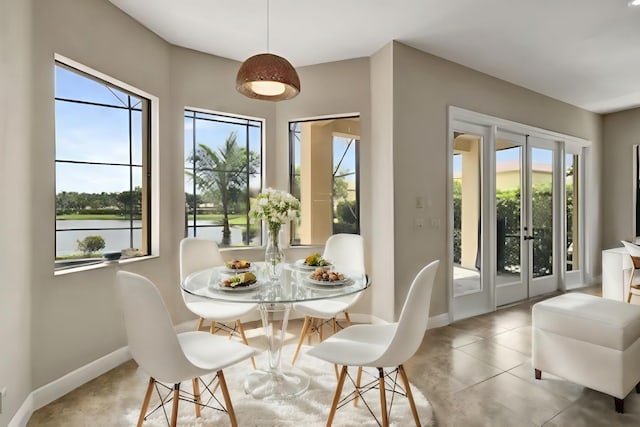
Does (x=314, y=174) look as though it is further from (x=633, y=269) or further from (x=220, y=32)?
(x=633, y=269)

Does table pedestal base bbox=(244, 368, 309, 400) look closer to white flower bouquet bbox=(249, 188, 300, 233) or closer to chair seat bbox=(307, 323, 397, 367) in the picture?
chair seat bbox=(307, 323, 397, 367)

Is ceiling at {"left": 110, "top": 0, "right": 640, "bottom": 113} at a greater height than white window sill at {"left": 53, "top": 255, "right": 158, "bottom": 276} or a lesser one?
greater

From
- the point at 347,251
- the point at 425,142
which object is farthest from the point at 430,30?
the point at 347,251

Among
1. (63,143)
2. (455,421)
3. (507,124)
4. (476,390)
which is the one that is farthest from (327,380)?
(507,124)

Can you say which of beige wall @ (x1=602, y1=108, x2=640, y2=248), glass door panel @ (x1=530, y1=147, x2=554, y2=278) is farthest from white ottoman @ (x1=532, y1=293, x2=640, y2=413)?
beige wall @ (x1=602, y1=108, x2=640, y2=248)

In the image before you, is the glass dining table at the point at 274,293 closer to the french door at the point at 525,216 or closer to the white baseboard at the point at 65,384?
the white baseboard at the point at 65,384

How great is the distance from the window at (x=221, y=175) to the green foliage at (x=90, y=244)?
83cm

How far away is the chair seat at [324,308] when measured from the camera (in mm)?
2635

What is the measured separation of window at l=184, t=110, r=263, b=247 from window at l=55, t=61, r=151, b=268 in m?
0.44

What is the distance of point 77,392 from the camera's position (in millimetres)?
2334

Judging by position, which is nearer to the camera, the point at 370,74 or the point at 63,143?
the point at 63,143

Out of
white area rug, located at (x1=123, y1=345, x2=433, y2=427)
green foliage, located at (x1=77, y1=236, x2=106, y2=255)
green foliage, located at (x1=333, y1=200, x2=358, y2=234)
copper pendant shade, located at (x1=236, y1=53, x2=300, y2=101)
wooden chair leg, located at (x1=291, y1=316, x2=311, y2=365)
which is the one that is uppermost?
copper pendant shade, located at (x1=236, y1=53, x2=300, y2=101)

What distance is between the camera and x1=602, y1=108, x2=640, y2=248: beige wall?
210 inches

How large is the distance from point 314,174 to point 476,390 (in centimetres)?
251
